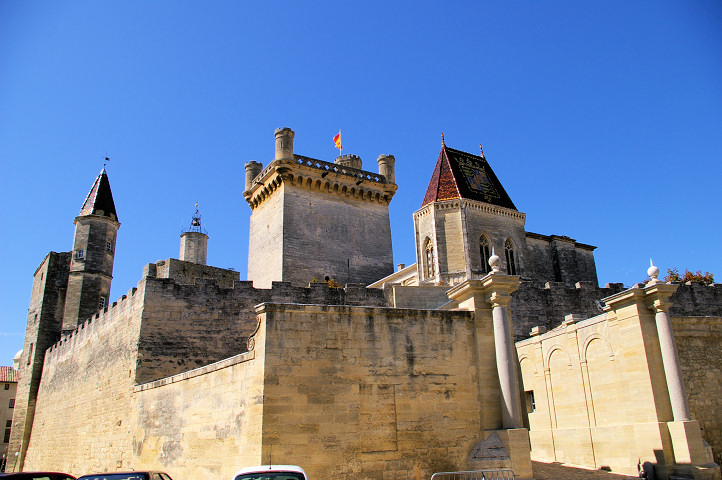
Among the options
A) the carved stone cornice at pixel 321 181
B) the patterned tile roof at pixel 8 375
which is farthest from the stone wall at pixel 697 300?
the patterned tile roof at pixel 8 375

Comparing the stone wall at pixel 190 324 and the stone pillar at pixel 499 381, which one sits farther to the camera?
the stone wall at pixel 190 324

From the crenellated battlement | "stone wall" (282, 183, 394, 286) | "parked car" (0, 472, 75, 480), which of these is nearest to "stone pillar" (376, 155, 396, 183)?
"stone wall" (282, 183, 394, 286)

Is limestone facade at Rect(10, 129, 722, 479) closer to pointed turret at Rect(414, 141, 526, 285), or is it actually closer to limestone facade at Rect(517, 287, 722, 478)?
limestone facade at Rect(517, 287, 722, 478)

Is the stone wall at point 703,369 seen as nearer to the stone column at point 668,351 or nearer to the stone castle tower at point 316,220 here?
the stone column at point 668,351

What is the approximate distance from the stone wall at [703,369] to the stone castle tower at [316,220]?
17.6 meters

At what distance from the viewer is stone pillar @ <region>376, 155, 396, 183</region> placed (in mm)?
32219

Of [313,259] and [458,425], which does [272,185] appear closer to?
[313,259]

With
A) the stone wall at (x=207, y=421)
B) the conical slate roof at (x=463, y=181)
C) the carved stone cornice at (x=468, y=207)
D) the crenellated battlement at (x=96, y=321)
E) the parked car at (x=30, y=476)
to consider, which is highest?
the conical slate roof at (x=463, y=181)

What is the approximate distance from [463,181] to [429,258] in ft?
15.0

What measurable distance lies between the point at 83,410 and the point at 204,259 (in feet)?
69.2

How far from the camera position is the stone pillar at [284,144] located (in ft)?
94.9

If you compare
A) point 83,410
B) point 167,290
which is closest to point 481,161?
point 167,290

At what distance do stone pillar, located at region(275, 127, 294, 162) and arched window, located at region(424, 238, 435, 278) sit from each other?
814 centimetres

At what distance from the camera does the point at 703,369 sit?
13.4 metres
